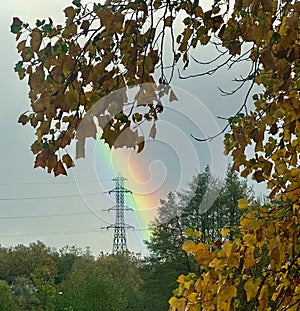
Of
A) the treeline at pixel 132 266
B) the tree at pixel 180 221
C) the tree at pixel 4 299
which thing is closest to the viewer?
the tree at pixel 180 221

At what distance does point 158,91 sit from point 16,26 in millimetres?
293

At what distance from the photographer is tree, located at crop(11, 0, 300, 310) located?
3.61 ft

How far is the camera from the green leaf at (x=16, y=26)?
1.11 m

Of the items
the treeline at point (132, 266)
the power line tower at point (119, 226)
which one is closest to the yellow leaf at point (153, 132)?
the treeline at point (132, 266)

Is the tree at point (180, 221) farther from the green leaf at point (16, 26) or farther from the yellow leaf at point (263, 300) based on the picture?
the green leaf at point (16, 26)

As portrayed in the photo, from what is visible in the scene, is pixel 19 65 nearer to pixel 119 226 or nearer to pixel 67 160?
pixel 67 160

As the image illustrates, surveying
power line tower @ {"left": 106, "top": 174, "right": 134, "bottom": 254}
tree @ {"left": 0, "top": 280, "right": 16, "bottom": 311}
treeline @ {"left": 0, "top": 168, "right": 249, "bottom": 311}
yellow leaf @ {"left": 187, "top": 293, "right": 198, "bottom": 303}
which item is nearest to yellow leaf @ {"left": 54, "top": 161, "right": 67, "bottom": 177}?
yellow leaf @ {"left": 187, "top": 293, "right": 198, "bottom": 303}

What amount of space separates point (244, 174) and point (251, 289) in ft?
1.68

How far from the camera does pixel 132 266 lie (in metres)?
19.8

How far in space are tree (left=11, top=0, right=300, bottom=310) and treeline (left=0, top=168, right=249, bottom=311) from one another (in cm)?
563

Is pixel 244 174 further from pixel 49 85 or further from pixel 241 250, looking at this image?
pixel 49 85

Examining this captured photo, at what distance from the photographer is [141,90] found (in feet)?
3.92

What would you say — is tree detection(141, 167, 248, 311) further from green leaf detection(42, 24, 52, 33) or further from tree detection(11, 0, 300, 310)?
green leaf detection(42, 24, 52, 33)

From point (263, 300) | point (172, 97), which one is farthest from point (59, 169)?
point (263, 300)
